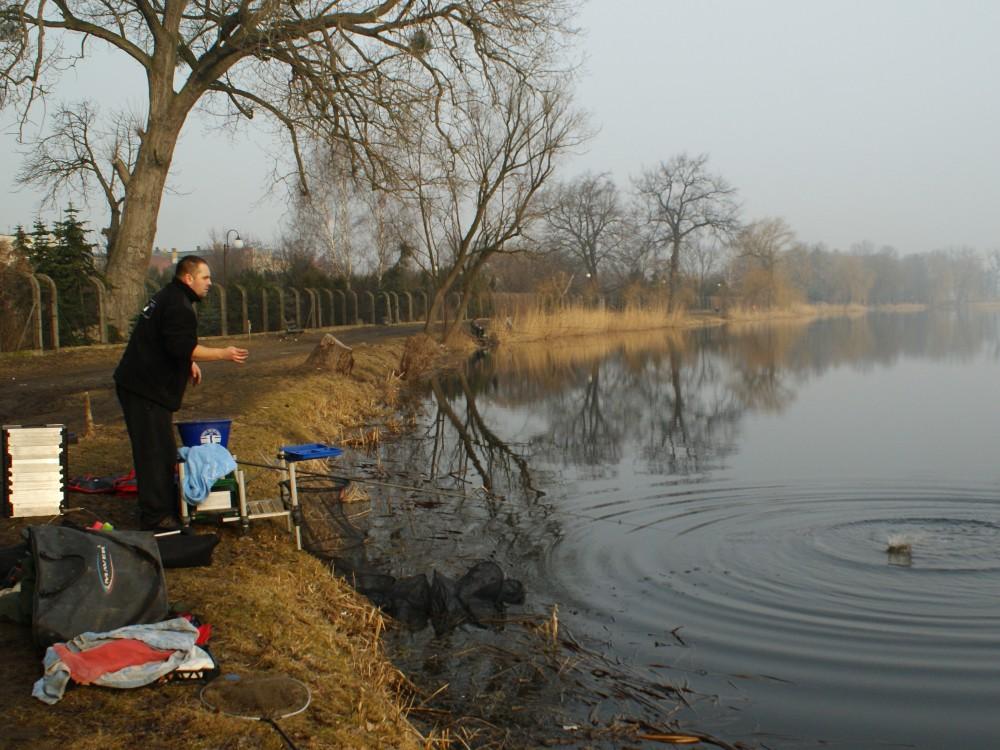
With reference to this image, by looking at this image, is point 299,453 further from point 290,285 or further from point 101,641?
point 290,285

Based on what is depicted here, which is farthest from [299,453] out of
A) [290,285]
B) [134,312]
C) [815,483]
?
[290,285]

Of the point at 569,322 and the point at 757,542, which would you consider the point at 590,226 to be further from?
the point at 757,542

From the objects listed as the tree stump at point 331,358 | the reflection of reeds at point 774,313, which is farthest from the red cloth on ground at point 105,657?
the reflection of reeds at point 774,313

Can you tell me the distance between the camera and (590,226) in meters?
67.6

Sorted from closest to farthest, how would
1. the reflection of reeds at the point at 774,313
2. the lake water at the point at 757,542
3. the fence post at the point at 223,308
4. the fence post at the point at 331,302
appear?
the lake water at the point at 757,542, the fence post at the point at 223,308, the fence post at the point at 331,302, the reflection of reeds at the point at 774,313

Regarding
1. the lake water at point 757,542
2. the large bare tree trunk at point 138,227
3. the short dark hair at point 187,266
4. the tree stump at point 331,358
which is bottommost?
the lake water at point 757,542

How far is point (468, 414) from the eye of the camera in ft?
60.2

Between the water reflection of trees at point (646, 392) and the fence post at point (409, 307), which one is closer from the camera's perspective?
the water reflection of trees at point (646, 392)

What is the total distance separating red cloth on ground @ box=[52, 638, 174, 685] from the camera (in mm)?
4105

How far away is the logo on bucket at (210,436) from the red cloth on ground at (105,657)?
9.82 feet

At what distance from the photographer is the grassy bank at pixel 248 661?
12.6 feet

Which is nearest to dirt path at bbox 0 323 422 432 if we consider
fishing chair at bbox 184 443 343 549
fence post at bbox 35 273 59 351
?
fence post at bbox 35 273 59 351

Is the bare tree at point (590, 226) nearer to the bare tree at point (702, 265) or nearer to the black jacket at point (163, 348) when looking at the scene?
the bare tree at point (702, 265)

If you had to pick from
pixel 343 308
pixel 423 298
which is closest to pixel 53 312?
pixel 343 308
